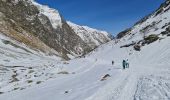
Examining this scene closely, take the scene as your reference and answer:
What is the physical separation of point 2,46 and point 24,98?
122 m

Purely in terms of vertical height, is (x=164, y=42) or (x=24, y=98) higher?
(x=164, y=42)

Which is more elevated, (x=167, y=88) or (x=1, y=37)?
(x=1, y=37)

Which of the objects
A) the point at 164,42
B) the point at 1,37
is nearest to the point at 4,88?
the point at 164,42

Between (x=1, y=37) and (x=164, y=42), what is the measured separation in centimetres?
11412

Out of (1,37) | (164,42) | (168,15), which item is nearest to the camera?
(164,42)

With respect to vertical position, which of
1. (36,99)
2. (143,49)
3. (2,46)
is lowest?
(36,99)

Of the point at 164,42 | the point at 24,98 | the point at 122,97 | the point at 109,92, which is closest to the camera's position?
the point at 122,97

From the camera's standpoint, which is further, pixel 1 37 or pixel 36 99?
pixel 1 37

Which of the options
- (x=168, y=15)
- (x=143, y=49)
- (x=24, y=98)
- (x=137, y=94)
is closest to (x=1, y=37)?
(x=168, y=15)

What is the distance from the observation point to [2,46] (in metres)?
144

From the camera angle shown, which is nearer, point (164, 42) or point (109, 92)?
point (109, 92)

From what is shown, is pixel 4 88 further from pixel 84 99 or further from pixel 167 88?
pixel 167 88

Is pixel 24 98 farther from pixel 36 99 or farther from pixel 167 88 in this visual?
pixel 167 88

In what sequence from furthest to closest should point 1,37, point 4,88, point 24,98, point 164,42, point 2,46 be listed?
point 1,37 → point 2,46 → point 164,42 → point 4,88 → point 24,98
